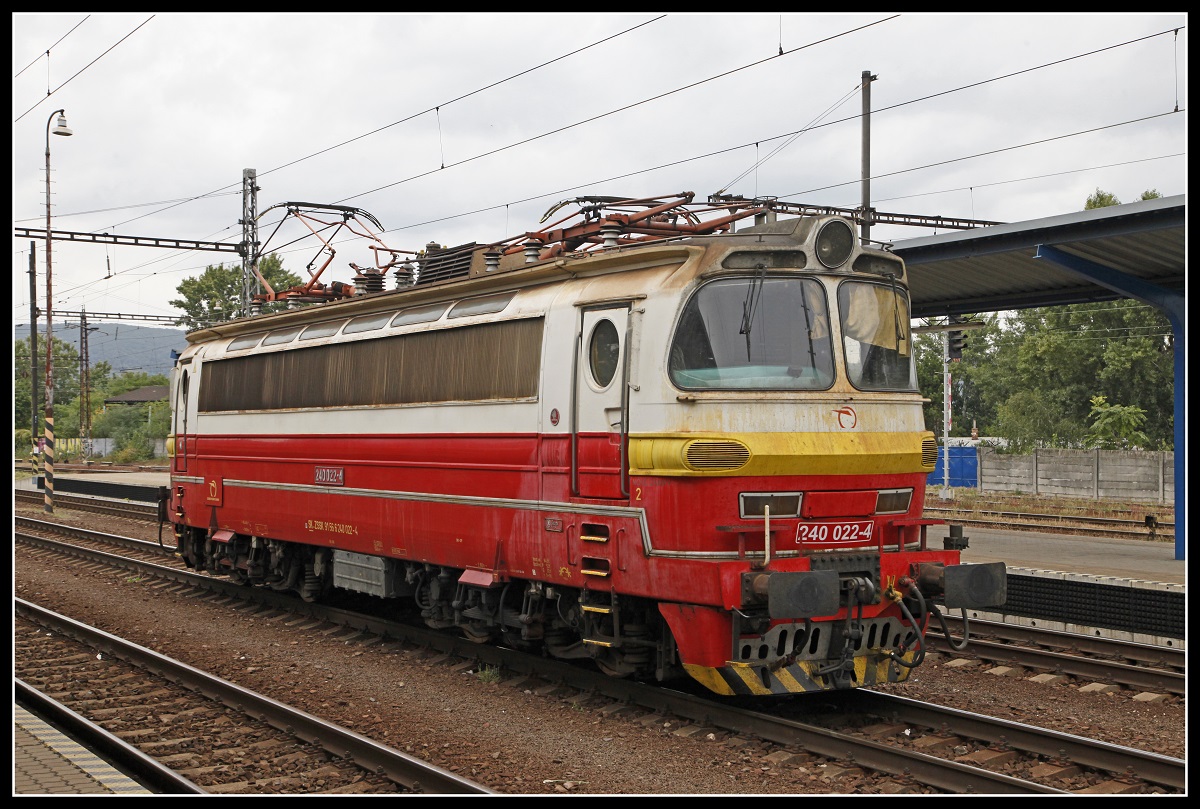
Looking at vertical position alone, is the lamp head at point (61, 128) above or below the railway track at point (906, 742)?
above

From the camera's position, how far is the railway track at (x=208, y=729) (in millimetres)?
7844

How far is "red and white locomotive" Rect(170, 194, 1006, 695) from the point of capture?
28.6 feet

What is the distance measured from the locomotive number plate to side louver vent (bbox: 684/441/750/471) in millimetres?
770

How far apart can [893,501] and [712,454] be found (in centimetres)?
178

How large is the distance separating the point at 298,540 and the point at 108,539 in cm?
1091

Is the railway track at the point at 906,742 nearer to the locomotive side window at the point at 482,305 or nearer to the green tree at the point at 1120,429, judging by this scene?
the locomotive side window at the point at 482,305

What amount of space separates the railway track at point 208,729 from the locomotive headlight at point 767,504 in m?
2.67

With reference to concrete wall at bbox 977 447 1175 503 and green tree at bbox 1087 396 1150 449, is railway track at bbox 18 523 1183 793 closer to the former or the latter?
concrete wall at bbox 977 447 1175 503

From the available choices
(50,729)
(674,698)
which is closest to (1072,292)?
(674,698)

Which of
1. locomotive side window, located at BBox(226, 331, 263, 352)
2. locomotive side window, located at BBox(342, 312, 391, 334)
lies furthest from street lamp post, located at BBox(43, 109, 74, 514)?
locomotive side window, located at BBox(342, 312, 391, 334)

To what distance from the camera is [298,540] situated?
14.1 meters

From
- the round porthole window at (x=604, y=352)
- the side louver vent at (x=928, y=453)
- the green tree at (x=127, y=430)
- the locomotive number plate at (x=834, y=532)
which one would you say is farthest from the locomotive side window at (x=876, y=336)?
the green tree at (x=127, y=430)

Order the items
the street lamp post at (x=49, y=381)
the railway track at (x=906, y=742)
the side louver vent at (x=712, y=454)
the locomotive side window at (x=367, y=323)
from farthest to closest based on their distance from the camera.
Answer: the street lamp post at (x=49, y=381) → the locomotive side window at (x=367, y=323) → the side louver vent at (x=712, y=454) → the railway track at (x=906, y=742)
